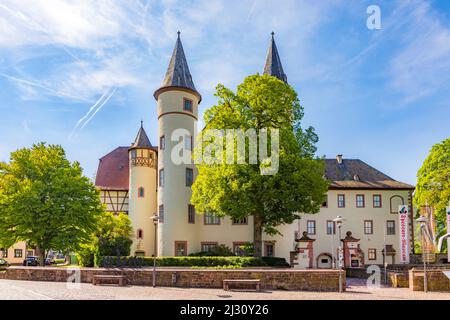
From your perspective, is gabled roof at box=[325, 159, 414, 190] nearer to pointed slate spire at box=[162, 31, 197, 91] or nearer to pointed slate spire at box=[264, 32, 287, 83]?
pointed slate spire at box=[264, 32, 287, 83]

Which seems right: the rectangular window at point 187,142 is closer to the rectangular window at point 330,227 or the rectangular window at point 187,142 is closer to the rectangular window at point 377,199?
the rectangular window at point 330,227

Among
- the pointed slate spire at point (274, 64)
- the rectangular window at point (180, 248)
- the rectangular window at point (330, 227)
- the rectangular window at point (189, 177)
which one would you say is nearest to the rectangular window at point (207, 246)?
the rectangular window at point (180, 248)

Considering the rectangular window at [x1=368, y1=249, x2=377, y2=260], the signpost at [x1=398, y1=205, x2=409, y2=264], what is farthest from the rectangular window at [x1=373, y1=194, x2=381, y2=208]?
the signpost at [x1=398, y1=205, x2=409, y2=264]

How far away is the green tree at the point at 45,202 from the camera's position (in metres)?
29.5

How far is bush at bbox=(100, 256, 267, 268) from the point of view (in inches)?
1078

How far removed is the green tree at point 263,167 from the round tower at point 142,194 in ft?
27.1

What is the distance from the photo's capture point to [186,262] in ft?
103

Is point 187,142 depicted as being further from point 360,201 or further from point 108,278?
point 360,201

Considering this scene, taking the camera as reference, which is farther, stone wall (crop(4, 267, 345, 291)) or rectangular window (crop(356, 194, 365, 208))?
rectangular window (crop(356, 194, 365, 208))

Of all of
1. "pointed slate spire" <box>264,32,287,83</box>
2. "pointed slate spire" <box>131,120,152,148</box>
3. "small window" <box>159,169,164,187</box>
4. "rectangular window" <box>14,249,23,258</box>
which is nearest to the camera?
"small window" <box>159,169,164,187</box>

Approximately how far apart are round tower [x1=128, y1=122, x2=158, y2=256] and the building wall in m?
3.39

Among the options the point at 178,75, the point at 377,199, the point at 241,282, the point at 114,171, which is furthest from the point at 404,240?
the point at 114,171
